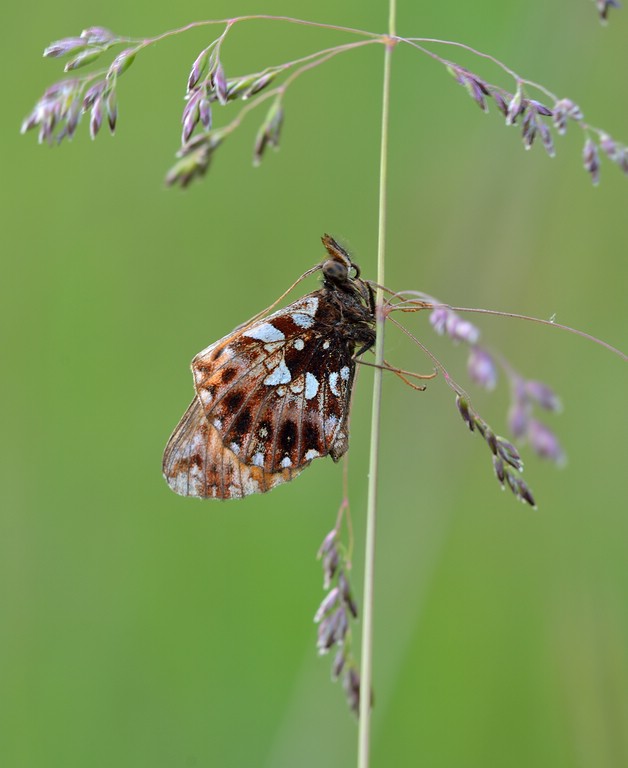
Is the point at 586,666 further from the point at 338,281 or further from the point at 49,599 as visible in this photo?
the point at 49,599

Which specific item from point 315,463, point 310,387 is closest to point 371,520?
point 310,387

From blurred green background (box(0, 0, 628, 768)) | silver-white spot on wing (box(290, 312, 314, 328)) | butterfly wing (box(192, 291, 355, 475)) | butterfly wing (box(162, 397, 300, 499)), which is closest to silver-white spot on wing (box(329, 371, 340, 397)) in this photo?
butterfly wing (box(192, 291, 355, 475))

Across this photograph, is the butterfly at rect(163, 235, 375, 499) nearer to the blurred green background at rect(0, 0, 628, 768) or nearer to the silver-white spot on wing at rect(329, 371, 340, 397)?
the silver-white spot on wing at rect(329, 371, 340, 397)

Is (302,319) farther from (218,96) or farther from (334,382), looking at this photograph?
(218,96)

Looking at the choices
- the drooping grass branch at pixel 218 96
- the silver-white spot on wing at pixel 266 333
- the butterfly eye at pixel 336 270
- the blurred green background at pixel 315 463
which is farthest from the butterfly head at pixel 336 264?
the blurred green background at pixel 315 463

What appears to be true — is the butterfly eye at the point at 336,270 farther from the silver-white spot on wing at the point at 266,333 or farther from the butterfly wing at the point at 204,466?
the butterfly wing at the point at 204,466
